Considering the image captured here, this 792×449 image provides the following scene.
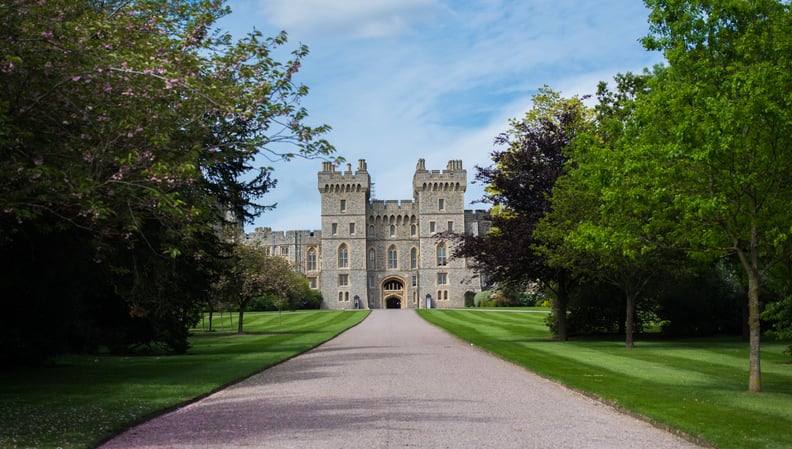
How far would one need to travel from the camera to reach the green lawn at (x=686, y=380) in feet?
32.5

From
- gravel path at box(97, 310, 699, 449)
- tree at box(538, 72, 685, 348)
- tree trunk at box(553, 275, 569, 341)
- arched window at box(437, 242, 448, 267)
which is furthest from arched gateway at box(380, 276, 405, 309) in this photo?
gravel path at box(97, 310, 699, 449)

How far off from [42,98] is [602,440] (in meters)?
7.24

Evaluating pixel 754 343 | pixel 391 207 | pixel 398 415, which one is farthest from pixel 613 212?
pixel 391 207

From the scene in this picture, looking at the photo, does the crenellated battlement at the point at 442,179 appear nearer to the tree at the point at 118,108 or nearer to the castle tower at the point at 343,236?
the castle tower at the point at 343,236

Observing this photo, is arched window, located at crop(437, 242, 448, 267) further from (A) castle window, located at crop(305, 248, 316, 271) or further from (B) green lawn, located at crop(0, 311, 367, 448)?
(B) green lawn, located at crop(0, 311, 367, 448)

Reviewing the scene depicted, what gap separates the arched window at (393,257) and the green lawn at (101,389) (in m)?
62.0

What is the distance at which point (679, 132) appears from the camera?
13.1m

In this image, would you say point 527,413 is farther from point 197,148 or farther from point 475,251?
point 475,251

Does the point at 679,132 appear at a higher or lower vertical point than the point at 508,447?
higher

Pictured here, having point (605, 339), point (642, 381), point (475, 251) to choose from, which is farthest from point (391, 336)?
point (642, 381)

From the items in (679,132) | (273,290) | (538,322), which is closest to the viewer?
(679,132)

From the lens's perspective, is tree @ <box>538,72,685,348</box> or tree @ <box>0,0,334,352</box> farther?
tree @ <box>538,72,685,348</box>

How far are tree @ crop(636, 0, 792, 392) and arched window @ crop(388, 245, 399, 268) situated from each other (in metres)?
73.1

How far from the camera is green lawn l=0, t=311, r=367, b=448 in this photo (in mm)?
9836
